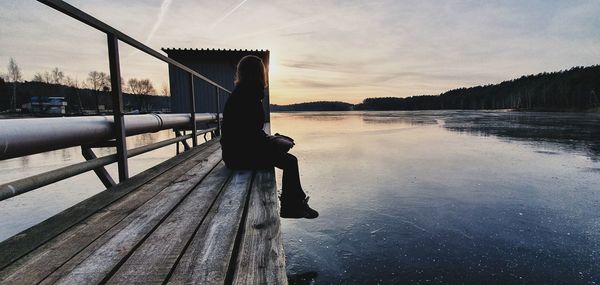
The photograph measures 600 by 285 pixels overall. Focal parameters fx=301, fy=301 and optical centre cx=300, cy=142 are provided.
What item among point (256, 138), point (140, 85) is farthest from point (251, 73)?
point (140, 85)

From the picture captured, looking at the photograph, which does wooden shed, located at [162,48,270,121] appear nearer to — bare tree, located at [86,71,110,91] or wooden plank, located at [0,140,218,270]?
bare tree, located at [86,71,110,91]

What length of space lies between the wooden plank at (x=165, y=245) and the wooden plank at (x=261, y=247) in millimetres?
296

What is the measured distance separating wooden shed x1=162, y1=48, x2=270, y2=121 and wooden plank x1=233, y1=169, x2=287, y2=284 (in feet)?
44.5

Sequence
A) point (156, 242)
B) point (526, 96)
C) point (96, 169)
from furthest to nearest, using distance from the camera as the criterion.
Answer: point (526, 96) → point (96, 169) → point (156, 242)

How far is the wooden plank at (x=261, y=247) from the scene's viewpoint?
1162 mm

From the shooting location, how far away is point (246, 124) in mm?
2982

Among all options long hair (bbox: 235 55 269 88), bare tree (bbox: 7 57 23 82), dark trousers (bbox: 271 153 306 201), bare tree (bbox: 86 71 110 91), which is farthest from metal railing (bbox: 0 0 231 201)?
dark trousers (bbox: 271 153 306 201)

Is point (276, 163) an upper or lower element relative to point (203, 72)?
lower

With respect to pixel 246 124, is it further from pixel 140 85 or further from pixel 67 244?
pixel 140 85

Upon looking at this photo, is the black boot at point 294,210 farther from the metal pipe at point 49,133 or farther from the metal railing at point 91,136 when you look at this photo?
the metal pipe at point 49,133

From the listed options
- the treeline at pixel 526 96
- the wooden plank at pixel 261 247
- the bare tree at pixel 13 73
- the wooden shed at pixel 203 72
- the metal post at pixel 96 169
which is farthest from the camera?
the treeline at pixel 526 96

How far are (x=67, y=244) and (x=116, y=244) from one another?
24 centimetres

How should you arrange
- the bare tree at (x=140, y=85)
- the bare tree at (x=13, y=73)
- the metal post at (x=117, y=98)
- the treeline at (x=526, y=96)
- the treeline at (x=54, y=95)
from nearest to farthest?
the treeline at (x=54, y=95)
the bare tree at (x=13, y=73)
the metal post at (x=117, y=98)
the treeline at (x=526, y=96)
the bare tree at (x=140, y=85)

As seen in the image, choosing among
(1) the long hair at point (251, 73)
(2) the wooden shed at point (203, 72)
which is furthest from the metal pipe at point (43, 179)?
(2) the wooden shed at point (203, 72)
